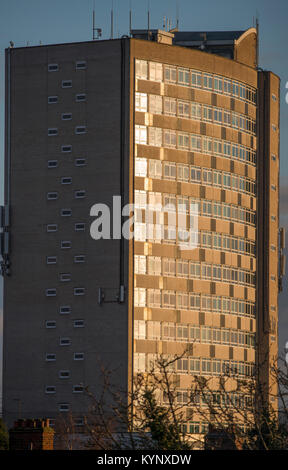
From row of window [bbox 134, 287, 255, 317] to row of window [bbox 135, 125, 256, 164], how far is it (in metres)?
15.5

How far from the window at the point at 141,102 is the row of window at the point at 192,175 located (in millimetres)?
5345

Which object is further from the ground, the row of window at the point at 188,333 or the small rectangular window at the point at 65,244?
the small rectangular window at the point at 65,244

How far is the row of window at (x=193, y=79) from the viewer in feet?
409

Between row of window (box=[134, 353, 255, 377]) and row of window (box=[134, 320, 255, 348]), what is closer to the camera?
row of window (box=[134, 353, 255, 377])

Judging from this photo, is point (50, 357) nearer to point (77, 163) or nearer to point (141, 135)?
point (77, 163)

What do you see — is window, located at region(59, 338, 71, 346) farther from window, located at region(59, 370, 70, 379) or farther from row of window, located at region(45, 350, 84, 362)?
window, located at region(59, 370, 70, 379)

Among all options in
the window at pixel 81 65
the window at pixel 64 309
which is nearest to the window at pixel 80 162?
the window at pixel 81 65

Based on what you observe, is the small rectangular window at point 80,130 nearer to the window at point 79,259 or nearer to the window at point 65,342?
the window at point 79,259

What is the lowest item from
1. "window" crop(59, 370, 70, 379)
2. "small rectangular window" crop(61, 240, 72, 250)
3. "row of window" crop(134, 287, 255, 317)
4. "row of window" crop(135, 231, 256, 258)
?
"window" crop(59, 370, 70, 379)

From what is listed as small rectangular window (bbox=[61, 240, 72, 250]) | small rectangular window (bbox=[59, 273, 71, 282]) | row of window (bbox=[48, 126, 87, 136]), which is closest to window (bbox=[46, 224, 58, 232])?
small rectangular window (bbox=[61, 240, 72, 250])

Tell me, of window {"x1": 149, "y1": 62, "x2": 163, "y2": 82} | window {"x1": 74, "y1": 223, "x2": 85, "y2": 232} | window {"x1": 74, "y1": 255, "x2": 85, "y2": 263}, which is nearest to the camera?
window {"x1": 74, "y1": 255, "x2": 85, "y2": 263}

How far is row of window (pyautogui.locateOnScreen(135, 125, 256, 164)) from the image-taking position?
123 m

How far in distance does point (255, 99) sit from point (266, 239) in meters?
16.2
